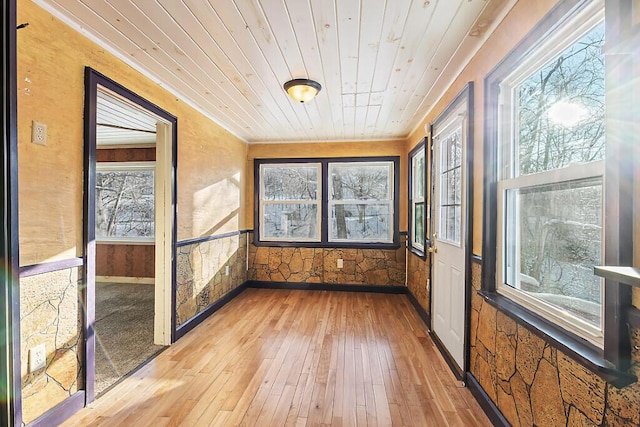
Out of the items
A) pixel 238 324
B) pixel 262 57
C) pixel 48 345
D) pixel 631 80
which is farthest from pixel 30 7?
pixel 238 324

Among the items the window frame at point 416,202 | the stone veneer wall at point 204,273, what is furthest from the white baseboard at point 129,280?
the window frame at point 416,202

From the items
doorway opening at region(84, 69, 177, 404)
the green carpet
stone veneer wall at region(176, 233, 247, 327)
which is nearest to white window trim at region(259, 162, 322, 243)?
stone veneer wall at region(176, 233, 247, 327)

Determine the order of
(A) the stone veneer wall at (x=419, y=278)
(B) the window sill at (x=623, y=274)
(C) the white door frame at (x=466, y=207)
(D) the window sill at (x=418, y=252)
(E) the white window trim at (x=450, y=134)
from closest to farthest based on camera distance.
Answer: (B) the window sill at (x=623, y=274) → (C) the white door frame at (x=466, y=207) → (E) the white window trim at (x=450, y=134) → (A) the stone veneer wall at (x=419, y=278) → (D) the window sill at (x=418, y=252)

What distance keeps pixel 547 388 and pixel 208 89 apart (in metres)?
3.20

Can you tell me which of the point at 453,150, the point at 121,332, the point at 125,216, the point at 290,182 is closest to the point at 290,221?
the point at 290,182

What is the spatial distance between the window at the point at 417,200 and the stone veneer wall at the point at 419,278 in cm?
15

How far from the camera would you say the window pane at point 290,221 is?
483cm

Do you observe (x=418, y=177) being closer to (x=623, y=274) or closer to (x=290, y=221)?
(x=290, y=221)

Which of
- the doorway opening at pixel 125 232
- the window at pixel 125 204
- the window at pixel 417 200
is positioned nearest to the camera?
the doorway opening at pixel 125 232

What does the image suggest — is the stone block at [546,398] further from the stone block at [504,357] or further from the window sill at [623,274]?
the window sill at [623,274]

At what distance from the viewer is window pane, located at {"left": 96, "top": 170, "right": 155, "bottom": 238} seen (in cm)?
529

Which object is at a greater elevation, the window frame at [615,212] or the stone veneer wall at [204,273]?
the window frame at [615,212]

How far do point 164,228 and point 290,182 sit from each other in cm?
241

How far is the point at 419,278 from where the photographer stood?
371 cm
